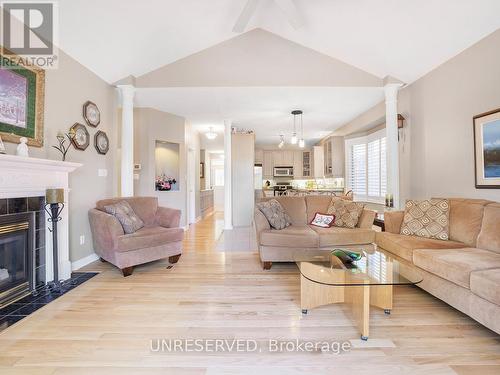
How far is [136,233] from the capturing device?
3.12m

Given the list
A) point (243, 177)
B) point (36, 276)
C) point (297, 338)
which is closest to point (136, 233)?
point (36, 276)

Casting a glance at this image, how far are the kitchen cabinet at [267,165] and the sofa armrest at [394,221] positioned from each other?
5.97 m

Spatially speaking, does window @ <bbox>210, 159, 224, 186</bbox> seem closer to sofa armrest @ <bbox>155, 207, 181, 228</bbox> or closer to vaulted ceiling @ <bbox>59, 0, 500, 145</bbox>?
vaulted ceiling @ <bbox>59, 0, 500, 145</bbox>

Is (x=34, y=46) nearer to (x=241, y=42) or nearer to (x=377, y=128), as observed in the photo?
(x=241, y=42)

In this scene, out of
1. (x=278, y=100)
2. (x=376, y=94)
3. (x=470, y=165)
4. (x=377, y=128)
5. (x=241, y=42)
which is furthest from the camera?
(x=377, y=128)

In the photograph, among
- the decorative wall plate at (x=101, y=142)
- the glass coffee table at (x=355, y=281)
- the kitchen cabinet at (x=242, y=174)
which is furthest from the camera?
the kitchen cabinet at (x=242, y=174)

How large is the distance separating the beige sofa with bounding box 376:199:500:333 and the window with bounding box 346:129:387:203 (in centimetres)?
197

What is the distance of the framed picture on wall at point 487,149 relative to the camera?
2.63m

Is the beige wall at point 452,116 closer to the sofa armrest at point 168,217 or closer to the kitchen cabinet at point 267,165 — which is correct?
the sofa armrest at point 168,217

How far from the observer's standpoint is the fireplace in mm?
2268

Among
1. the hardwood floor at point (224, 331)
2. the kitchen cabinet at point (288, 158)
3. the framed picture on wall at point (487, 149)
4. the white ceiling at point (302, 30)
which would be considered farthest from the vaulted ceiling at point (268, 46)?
the kitchen cabinet at point (288, 158)

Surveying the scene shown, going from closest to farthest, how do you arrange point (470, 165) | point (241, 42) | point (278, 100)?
1. point (470, 165)
2. point (241, 42)
3. point (278, 100)

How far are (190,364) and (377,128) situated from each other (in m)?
5.21

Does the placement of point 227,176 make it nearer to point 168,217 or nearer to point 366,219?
point 168,217
